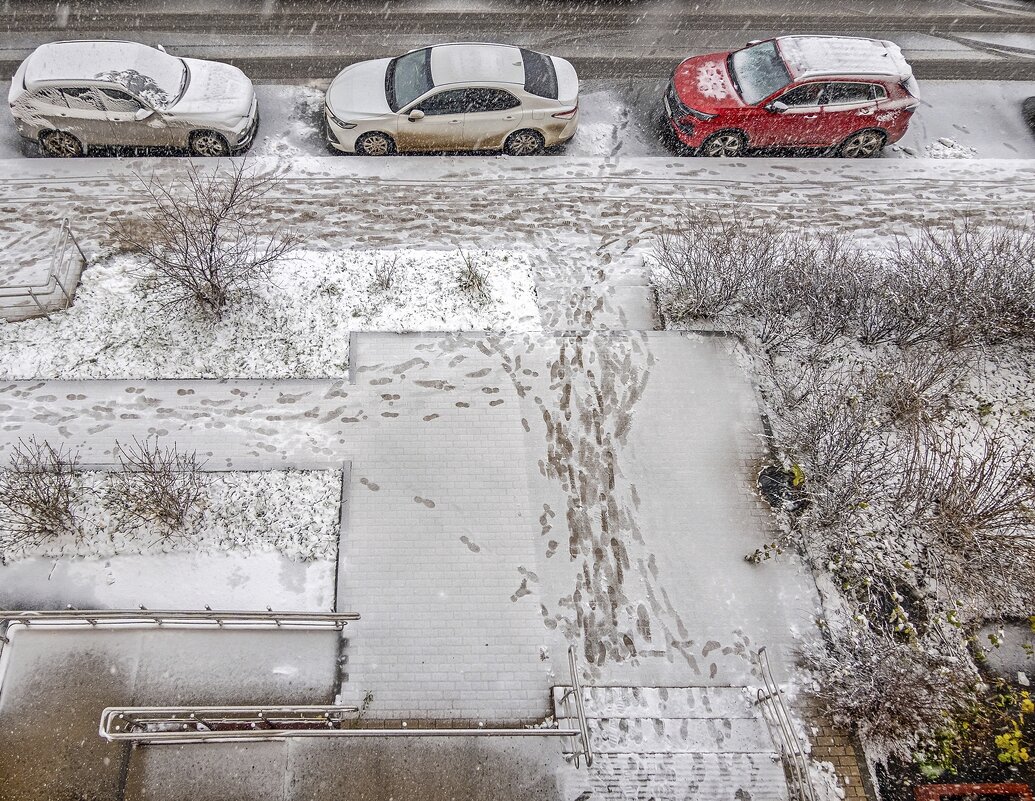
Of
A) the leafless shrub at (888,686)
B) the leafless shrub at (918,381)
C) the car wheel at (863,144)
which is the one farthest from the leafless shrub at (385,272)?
the car wheel at (863,144)

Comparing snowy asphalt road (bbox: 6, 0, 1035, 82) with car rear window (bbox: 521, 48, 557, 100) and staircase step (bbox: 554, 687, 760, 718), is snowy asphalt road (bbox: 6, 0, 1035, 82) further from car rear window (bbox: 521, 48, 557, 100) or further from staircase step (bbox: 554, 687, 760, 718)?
staircase step (bbox: 554, 687, 760, 718)

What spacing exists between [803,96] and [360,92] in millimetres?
7380

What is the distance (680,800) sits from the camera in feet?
21.2

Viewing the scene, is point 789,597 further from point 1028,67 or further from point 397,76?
point 1028,67

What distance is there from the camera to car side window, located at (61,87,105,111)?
1033 cm

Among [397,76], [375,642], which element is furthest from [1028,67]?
[375,642]

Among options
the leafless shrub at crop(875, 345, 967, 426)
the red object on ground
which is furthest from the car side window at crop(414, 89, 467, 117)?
the red object on ground

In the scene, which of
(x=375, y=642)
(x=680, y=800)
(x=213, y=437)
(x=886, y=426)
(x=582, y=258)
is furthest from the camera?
(x=582, y=258)

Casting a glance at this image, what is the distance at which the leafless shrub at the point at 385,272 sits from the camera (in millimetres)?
9797

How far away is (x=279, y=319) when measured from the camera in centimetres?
939

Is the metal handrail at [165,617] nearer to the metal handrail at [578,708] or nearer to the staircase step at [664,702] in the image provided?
the metal handrail at [578,708]

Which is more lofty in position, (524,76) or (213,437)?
(524,76)

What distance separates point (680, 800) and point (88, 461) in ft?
24.5

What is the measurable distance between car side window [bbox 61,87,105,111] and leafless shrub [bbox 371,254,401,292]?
16.6ft
